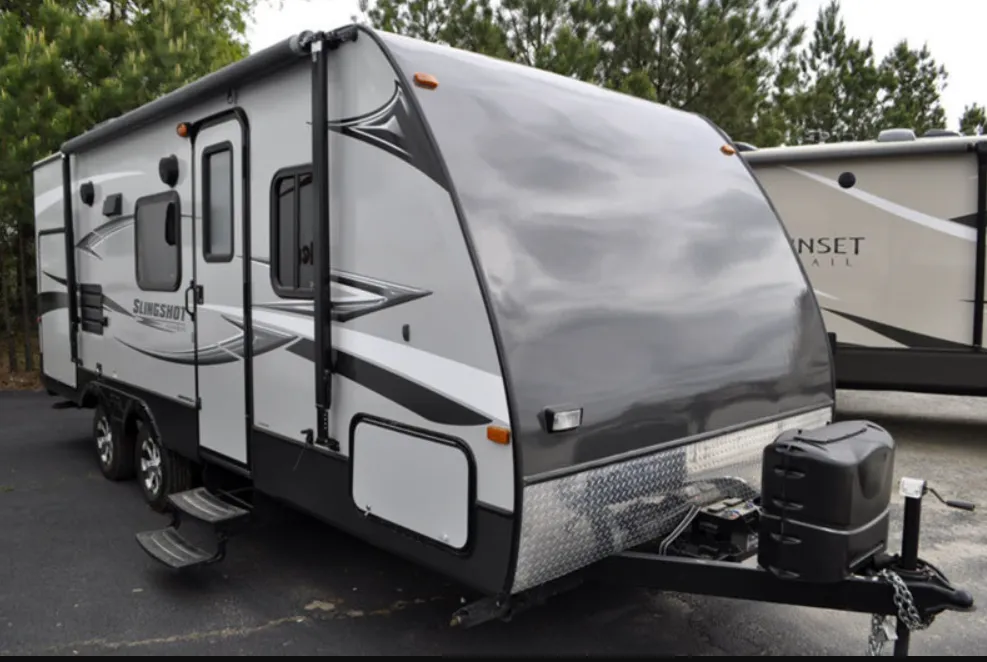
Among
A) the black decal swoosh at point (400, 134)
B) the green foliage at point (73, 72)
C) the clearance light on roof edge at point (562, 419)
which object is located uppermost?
the green foliage at point (73, 72)

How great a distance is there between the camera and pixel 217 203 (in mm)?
4379

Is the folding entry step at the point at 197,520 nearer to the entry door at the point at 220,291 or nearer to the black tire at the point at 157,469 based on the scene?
the entry door at the point at 220,291

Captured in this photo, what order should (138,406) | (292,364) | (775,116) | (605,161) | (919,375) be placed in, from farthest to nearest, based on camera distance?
(775,116)
(919,375)
(138,406)
(292,364)
(605,161)

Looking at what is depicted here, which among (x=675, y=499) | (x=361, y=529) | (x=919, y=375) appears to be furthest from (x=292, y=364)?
(x=919, y=375)

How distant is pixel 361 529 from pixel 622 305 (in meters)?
1.41

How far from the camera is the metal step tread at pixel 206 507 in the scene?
3.99 m

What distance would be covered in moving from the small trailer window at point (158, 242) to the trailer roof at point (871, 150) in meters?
4.60

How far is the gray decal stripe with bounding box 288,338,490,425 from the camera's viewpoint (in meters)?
2.85

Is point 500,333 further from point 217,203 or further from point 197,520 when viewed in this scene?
point 217,203

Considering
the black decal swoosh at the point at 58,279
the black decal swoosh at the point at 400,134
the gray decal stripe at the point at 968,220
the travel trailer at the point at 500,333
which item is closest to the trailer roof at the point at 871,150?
the gray decal stripe at the point at 968,220

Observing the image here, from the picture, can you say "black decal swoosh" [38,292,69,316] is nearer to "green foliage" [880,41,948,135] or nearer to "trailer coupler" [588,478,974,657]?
"trailer coupler" [588,478,974,657]

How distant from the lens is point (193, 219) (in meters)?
4.58

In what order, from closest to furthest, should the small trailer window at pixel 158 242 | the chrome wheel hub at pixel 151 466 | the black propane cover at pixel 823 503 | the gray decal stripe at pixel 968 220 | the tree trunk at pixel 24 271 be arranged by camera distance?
the black propane cover at pixel 823 503, the small trailer window at pixel 158 242, the chrome wheel hub at pixel 151 466, the gray decal stripe at pixel 968 220, the tree trunk at pixel 24 271

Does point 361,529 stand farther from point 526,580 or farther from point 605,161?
point 605,161
